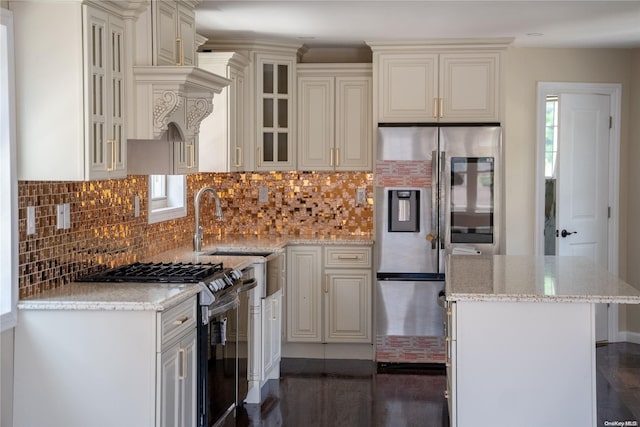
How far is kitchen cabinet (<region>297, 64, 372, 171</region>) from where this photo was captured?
279 inches

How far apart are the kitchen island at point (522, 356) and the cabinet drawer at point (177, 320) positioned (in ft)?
3.81

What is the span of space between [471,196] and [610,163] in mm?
1634

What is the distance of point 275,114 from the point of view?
23.0ft

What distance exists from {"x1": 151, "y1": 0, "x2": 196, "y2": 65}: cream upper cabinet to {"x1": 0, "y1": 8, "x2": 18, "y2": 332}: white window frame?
929 millimetres

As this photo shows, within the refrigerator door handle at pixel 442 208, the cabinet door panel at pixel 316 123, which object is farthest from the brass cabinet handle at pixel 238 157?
the refrigerator door handle at pixel 442 208

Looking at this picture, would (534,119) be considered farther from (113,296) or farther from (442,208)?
(113,296)

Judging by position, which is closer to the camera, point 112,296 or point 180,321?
point 112,296

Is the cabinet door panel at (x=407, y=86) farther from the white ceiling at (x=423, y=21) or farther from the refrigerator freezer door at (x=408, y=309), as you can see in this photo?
the refrigerator freezer door at (x=408, y=309)

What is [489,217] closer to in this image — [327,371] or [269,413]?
[327,371]

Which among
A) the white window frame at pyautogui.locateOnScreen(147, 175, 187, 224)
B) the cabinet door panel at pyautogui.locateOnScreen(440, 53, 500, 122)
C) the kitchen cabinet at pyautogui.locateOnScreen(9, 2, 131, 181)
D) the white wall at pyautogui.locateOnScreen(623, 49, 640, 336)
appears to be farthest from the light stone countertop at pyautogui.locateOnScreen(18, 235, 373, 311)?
the white wall at pyautogui.locateOnScreen(623, 49, 640, 336)

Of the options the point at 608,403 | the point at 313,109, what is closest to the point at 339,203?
the point at 313,109

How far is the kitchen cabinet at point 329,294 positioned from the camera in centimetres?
680

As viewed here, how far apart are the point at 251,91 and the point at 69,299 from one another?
346 centimetres

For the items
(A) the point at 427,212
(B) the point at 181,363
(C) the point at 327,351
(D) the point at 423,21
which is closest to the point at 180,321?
(B) the point at 181,363
